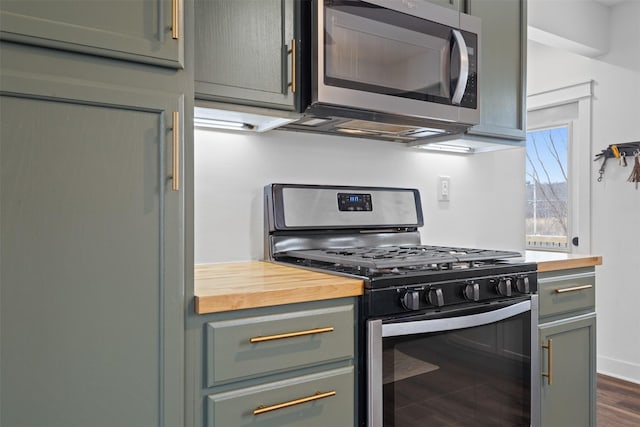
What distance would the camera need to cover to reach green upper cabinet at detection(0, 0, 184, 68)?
960mm

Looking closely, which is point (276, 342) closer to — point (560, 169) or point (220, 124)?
point (220, 124)

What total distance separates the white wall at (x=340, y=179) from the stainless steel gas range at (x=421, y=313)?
9cm

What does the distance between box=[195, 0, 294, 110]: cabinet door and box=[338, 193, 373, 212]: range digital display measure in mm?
562

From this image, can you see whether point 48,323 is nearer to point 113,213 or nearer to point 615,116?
point 113,213

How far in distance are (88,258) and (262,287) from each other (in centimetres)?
42

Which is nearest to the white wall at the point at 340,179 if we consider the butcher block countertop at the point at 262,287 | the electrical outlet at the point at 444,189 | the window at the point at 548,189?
the electrical outlet at the point at 444,189

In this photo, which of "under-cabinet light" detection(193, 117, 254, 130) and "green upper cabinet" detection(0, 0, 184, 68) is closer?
"green upper cabinet" detection(0, 0, 184, 68)

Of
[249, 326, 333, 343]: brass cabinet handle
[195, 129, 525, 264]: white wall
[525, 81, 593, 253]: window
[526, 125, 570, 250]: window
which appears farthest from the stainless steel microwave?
[526, 125, 570, 250]: window

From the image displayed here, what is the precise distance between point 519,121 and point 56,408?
2.09 m

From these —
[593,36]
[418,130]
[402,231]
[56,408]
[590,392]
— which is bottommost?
[590,392]

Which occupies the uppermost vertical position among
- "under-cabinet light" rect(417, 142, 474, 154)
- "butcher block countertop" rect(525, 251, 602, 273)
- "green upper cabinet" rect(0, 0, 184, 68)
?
"green upper cabinet" rect(0, 0, 184, 68)

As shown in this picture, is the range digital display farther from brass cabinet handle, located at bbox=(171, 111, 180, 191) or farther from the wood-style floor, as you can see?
the wood-style floor

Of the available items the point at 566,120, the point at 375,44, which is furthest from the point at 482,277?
the point at 566,120

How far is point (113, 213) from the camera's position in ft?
3.42
